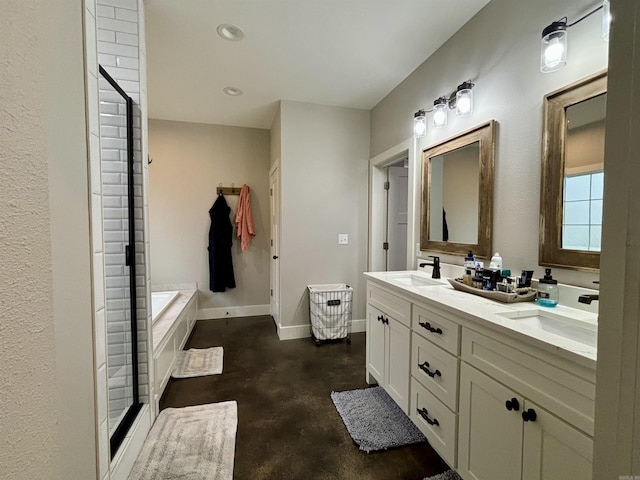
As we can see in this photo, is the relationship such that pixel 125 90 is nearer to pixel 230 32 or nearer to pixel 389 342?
pixel 230 32

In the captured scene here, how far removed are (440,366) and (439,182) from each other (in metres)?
1.39

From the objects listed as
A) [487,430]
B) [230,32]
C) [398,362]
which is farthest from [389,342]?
[230,32]

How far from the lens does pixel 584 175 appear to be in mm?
A: 1265

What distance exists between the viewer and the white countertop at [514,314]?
85cm

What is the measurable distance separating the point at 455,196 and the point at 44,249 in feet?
7.15

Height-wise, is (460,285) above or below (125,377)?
above

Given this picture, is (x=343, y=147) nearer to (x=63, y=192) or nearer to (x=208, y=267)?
(x=208, y=267)

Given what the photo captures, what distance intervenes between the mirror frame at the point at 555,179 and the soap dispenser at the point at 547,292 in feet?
0.28

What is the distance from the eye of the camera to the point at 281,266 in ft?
10.4

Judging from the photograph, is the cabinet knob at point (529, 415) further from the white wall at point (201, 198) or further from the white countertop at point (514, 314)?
the white wall at point (201, 198)

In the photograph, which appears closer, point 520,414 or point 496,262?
point 520,414

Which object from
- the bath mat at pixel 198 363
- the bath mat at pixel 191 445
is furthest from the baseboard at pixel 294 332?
the bath mat at pixel 191 445

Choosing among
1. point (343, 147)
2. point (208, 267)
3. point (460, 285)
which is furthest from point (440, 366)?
point (208, 267)

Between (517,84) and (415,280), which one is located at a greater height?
(517,84)
